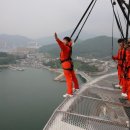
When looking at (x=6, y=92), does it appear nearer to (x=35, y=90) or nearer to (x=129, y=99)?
(x=35, y=90)

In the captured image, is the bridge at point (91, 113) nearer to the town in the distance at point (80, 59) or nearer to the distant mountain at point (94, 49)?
the town in the distance at point (80, 59)

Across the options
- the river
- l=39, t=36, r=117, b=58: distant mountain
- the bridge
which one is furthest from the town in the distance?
the bridge

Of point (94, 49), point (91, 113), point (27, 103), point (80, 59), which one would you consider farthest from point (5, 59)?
point (91, 113)

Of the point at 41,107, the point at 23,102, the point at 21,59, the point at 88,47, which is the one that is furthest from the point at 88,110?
the point at 88,47

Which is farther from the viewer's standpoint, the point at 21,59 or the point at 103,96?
the point at 21,59

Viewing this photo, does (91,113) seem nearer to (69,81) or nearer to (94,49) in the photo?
(69,81)
